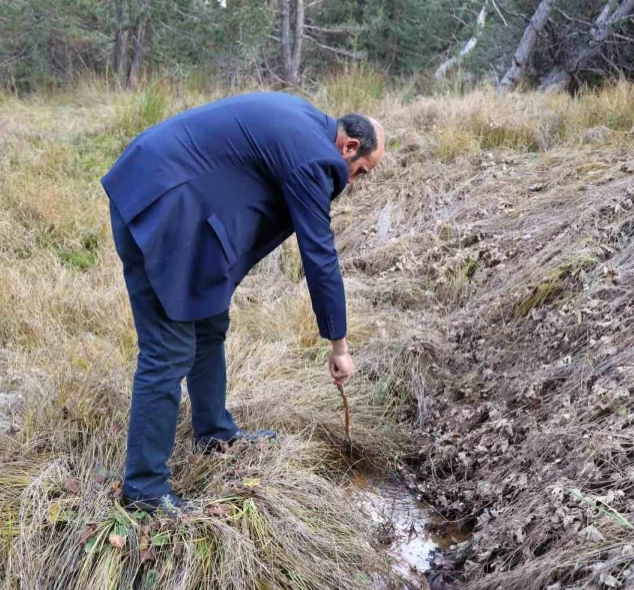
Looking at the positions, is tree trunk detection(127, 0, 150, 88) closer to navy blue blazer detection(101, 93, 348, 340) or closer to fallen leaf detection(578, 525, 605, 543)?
navy blue blazer detection(101, 93, 348, 340)

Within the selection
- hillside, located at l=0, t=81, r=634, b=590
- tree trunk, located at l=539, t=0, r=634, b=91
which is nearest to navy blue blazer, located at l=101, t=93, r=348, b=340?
hillside, located at l=0, t=81, r=634, b=590

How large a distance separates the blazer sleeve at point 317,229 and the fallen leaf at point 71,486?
113 centimetres

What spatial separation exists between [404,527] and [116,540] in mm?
1299

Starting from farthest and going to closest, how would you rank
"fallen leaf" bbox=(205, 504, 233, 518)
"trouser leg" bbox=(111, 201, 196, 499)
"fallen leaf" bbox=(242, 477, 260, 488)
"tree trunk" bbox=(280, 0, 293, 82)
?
"tree trunk" bbox=(280, 0, 293, 82)
"fallen leaf" bbox=(242, 477, 260, 488)
"fallen leaf" bbox=(205, 504, 233, 518)
"trouser leg" bbox=(111, 201, 196, 499)

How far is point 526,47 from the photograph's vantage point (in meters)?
8.48

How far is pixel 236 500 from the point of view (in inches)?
98.0

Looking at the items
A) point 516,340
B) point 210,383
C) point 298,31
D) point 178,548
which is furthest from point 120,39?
point 178,548

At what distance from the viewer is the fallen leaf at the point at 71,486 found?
241 centimetres

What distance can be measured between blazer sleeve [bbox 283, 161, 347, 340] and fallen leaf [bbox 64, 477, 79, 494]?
1.13 metres

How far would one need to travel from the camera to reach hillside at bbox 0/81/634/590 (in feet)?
7.41

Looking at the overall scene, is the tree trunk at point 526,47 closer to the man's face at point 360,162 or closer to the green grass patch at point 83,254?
the green grass patch at point 83,254

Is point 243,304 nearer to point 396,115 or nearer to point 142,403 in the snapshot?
point 142,403

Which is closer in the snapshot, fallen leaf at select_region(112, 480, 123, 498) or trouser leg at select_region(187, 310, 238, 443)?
fallen leaf at select_region(112, 480, 123, 498)

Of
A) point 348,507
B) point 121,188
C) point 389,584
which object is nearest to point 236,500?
point 348,507
